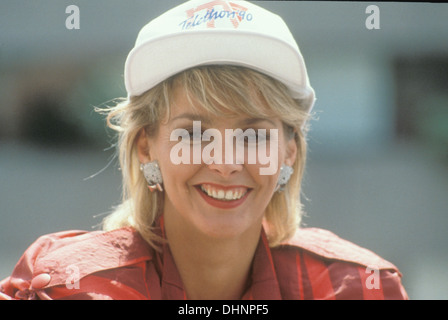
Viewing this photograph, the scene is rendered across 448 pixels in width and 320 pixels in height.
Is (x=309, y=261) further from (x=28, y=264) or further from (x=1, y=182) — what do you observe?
(x=1, y=182)

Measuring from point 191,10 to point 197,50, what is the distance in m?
0.11

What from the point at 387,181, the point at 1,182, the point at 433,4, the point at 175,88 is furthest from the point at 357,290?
the point at 1,182

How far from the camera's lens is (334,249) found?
1.54 meters

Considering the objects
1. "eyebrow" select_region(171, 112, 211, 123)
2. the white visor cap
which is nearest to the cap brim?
the white visor cap

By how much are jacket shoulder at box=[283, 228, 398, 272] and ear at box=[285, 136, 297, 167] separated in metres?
0.24

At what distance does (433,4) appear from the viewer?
1492 mm

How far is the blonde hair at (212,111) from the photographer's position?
130cm

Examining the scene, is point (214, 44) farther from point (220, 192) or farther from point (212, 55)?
point (220, 192)

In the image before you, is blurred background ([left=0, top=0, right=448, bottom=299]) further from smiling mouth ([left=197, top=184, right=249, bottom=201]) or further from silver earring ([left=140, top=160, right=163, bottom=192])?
smiling mouth ([left=197, top=184, right=249, bottom=201])

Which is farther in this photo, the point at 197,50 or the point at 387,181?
the point at 387,181

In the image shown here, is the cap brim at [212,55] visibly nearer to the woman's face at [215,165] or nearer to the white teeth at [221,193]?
the woman's face at [215,165]

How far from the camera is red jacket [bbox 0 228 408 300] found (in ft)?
4.26
